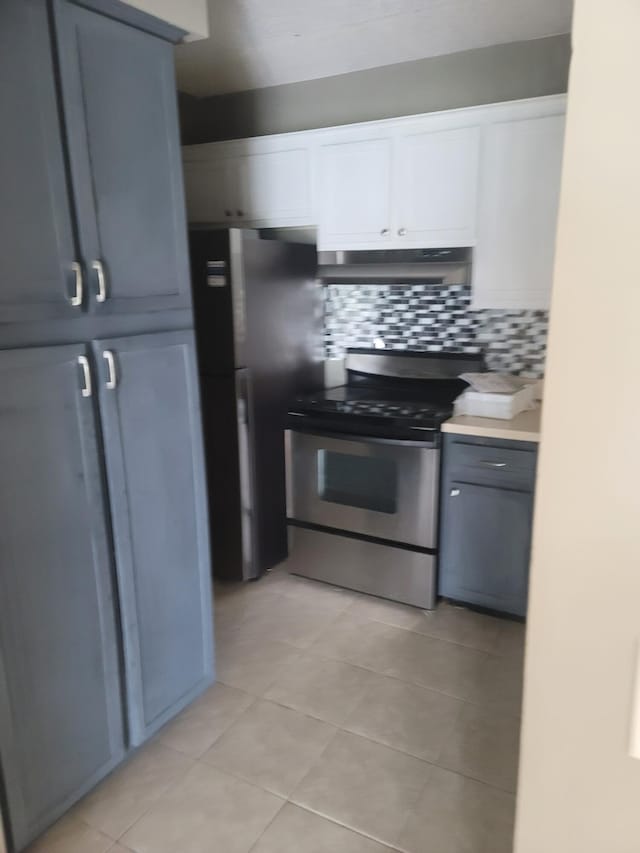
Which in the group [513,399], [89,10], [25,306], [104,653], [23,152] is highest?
[89,10]

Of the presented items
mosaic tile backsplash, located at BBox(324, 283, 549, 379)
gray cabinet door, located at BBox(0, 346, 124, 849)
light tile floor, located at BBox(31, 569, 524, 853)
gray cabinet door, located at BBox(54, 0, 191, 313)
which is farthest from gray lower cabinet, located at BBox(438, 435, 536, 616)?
gray cabinet door, located at BBox(0, 346, 124, 849)

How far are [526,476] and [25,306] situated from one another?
1.93 meters

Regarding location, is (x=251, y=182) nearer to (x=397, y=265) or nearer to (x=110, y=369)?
(x=397, y=265)

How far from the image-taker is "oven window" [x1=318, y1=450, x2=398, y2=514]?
2.75 metres

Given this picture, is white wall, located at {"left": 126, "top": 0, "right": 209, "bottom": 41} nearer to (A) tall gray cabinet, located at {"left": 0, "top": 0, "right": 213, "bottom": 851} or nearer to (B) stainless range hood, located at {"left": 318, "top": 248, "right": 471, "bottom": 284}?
(A) tall gray cabinet, located at {"left": 0, "top": 0, "right": 213, "bottom": 851}

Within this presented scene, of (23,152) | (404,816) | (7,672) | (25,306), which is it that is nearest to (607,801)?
(404,816)

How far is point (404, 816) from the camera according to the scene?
1730 millimetres

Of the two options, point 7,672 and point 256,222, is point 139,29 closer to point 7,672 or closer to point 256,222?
point 256,222

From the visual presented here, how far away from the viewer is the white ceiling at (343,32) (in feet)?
7.97

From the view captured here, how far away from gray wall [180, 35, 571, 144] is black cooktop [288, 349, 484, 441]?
117 cm

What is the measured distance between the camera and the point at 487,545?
263 cm

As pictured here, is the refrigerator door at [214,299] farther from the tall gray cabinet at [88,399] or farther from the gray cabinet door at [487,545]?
the gray cabinet door at [487,545]

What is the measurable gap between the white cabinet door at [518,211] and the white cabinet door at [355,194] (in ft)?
1.45

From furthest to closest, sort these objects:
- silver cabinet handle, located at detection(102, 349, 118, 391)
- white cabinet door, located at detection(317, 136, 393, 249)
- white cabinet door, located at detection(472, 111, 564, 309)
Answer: white cabinet door, located at detection(317, 136, 393, 249) < white cabinet door, located at detection(472, 111, 564, 309) < silver cabinet handle, located at detection(102, 349, 118, 391)
